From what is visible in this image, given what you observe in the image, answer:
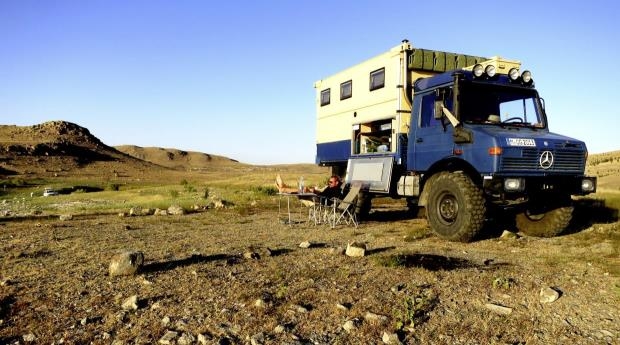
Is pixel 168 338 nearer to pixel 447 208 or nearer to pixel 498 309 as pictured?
pixel 498 309

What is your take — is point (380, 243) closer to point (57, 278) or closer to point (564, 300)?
point (564, 300)

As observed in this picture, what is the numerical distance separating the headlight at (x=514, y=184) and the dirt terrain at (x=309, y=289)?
43.2 inches

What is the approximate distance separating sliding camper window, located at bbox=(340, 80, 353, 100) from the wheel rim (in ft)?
16.5

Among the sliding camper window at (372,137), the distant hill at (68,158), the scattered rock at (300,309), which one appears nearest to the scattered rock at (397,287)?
the scattered rock at (300,309)

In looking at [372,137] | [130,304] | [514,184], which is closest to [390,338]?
[130,304]

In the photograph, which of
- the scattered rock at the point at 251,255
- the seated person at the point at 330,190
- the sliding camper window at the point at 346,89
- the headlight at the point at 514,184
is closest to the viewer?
the scattered rock at the point at 251,255

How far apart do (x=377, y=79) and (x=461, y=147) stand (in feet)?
11.7

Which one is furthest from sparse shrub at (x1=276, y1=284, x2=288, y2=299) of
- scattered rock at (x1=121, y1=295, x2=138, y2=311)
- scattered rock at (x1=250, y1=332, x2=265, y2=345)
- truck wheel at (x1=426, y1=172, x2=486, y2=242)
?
truck wheel at (x1=426, y1=172, x2=486, y2=242)

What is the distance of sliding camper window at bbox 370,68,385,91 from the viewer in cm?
1171

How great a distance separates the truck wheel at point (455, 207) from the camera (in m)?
8.77

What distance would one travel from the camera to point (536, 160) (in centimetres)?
855

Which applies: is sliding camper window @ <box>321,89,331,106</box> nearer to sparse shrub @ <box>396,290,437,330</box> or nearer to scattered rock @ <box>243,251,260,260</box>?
scattered rock @ <box>243,251,260,260</box>

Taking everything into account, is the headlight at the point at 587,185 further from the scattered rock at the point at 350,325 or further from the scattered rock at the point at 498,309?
the scattered rock at the point at 350,325

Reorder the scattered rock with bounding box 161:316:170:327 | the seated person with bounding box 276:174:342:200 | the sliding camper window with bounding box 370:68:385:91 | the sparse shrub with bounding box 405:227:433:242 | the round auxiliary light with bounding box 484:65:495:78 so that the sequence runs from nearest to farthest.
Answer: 1. the scattered rock with bounding box 161:316:170:327
2. the round auxiliary light with bounding box 484:65:495:78
3. the sparse shrub with bounding box 405:227:433:242
4. the sliding camper window with bounding box 370:68:385:91
5. the seated person with bounding box 276:174:342:200
